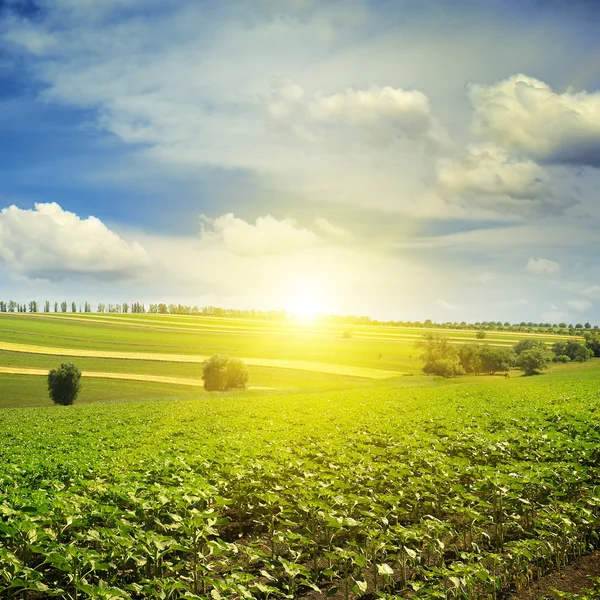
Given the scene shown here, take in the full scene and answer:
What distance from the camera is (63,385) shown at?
74750 mm

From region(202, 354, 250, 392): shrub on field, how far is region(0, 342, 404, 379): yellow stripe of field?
20.4 meters

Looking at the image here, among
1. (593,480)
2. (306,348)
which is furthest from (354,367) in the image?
(593,480)

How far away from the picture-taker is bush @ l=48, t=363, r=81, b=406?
2943 inches

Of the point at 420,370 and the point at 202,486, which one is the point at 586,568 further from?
the point at 420,370

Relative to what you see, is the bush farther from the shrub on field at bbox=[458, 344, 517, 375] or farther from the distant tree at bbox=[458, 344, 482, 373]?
the shrub on field at bbox=[458, 344, 517, 375]

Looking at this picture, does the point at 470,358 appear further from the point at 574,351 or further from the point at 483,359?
the point at 574,351

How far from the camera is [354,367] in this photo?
10856cm

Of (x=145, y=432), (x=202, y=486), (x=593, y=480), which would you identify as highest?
(x=202, y=486)

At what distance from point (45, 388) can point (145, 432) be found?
6538 cm

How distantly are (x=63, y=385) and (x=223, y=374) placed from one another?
1012 inches

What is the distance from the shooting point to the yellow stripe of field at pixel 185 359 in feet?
338

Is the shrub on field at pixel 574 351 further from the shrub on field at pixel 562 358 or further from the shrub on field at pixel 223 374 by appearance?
the shrub on field at pixel 223 374

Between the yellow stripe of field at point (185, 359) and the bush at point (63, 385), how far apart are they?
29900 millimetres

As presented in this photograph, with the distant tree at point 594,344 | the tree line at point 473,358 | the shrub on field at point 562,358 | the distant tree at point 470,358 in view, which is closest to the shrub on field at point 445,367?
the tree line at point 473,358
